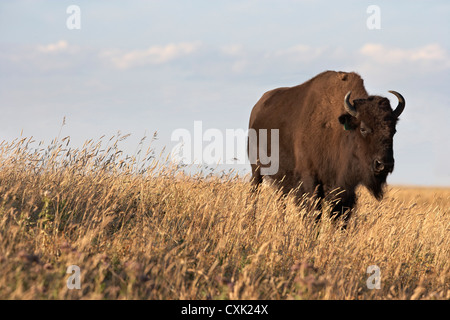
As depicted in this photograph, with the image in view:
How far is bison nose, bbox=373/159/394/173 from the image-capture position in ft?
26.7

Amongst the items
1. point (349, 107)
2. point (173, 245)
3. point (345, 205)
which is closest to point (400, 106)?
point (349, 107)

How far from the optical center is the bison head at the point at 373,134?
8.16 m

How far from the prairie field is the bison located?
56 centimetres

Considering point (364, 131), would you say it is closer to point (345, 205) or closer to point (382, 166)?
point (382, 166)

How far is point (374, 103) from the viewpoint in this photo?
337 inches

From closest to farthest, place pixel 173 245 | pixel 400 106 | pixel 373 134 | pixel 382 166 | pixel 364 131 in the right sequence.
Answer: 1. pixel 173 245
2. pixel 382 166
3. pixel 373 134
4. pixel 364 131
5. pixel 400 106

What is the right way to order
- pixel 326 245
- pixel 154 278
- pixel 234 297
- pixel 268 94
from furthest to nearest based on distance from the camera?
pixel 268 94, pixel 326 245, pixel 154 278, pixel 234 297

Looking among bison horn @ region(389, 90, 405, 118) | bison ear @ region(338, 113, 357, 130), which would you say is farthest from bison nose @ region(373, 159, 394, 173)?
bison horn @ region(389, 90, 405, 118)

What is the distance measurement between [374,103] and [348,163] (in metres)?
1.16

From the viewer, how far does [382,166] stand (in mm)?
8172

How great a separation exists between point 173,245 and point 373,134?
4.08m

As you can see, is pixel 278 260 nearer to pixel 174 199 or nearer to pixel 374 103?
pixel 174 199

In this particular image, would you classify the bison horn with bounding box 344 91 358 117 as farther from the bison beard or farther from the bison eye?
the bison beard
